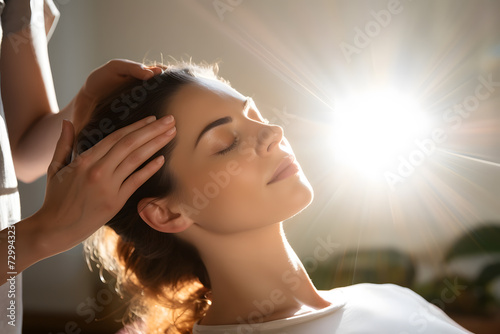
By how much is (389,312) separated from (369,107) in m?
1.31

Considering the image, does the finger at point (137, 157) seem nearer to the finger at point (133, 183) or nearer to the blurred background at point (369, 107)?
the finger at point (133, 183)

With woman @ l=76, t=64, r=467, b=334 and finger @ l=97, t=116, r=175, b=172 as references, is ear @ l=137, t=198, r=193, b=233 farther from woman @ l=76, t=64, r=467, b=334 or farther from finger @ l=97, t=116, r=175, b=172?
finger @ l=97, t=116, r=175, b=172

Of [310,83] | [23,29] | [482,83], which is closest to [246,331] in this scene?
[23,29]

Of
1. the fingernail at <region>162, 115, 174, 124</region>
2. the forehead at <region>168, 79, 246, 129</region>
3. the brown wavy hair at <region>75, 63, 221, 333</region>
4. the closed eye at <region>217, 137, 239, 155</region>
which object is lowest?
the brown wavy hair at <region>75, 63, 221, 333</region>

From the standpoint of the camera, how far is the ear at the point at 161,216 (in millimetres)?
1111

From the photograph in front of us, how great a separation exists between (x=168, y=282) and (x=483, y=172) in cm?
159

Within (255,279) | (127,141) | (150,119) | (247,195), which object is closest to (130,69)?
(150,119)

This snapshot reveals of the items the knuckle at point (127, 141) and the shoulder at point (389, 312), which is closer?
the knuckle at point (127, 141)

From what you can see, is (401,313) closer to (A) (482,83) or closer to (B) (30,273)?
(A) (482,83)

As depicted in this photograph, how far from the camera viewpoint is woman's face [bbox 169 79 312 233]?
1044 mm

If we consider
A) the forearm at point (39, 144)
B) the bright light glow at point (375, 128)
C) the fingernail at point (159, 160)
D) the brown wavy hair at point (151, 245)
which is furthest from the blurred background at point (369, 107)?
the fingernail at point (159, 160)

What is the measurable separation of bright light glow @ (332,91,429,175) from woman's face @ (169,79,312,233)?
1.21m

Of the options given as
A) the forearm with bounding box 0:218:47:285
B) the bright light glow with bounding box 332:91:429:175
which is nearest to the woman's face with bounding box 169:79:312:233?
the forearm with bounding box 0:218:47:285

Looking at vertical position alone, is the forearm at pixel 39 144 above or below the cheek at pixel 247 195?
below
